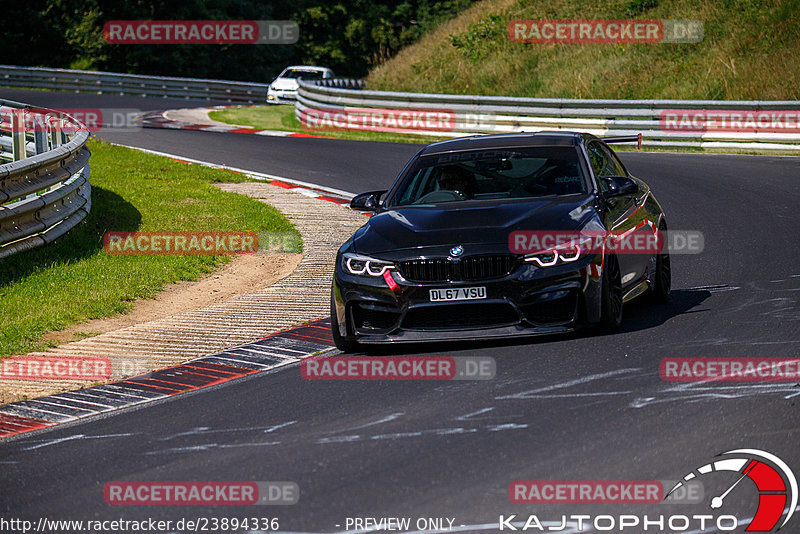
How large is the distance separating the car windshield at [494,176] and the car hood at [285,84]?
1281 inches

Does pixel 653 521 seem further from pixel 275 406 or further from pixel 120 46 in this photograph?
pixel 120 46

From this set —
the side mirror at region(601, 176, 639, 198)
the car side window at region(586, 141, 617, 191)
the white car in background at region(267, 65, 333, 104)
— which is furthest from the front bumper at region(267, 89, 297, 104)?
the side mirror at region(601, 176, 639, 198)

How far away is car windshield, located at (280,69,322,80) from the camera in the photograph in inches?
1696

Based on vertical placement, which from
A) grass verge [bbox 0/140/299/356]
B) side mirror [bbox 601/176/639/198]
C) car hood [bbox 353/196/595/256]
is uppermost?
side mirror [bbox 601/176/639/198]

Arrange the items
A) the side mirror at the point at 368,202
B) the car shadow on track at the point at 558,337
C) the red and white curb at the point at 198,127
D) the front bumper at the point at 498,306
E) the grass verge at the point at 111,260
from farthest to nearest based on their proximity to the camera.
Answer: the red and white curb at the point at 198,127, the grass verge at the point at 111,260, the side mirror at the point at 368,202, the car shadow on track at the point at 558,337, the front bumper at the point at 498,306

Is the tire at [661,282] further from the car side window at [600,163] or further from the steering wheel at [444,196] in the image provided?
the steering wheel at [444,196]

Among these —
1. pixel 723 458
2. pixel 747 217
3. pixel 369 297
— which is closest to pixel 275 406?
pixel 369 297

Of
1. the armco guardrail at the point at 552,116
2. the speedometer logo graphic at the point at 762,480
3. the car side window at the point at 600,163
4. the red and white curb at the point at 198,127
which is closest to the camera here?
the speedometer logo graphic at the point at 762,480

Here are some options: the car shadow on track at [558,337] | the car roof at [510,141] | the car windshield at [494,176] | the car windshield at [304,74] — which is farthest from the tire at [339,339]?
the car windshield at [304,74]

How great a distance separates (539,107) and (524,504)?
74.5 feet

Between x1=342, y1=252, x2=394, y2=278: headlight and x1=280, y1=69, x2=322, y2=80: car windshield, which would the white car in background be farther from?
x1=342, y1=252, x2=394, y2=278: headlight

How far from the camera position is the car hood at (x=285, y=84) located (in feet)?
137

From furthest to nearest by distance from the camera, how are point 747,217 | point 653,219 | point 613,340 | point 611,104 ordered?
point 611,104
point 747,217
point 653,219
point 613,340

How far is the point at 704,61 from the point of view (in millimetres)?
31359
